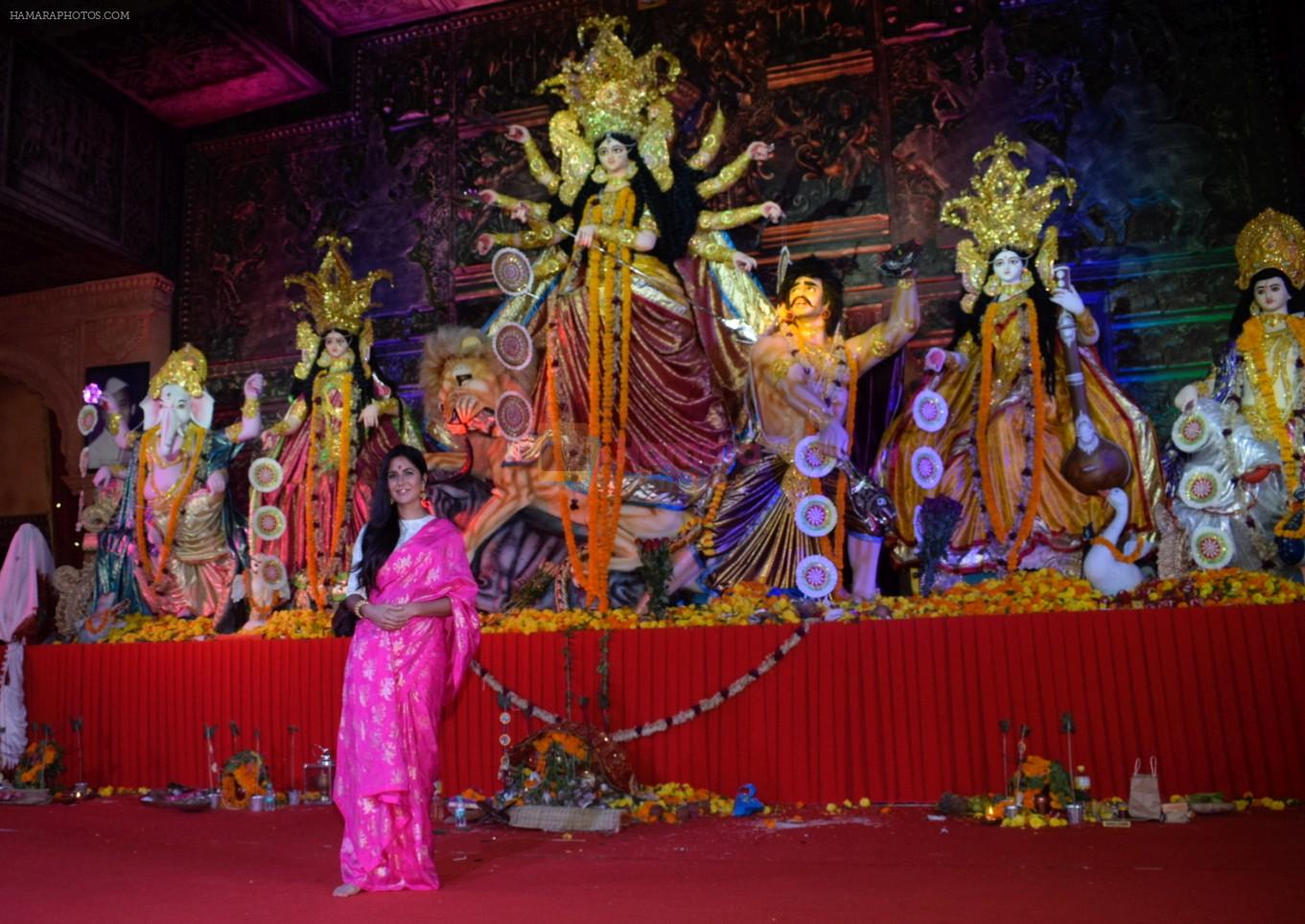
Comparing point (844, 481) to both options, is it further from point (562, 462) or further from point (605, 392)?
point (562, 462)

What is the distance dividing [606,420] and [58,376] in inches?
215

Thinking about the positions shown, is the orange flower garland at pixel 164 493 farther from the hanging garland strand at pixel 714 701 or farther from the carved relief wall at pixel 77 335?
the hanging garland strand at pixel 714 701

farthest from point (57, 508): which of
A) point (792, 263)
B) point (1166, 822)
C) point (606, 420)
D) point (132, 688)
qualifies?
point (1166, 822)

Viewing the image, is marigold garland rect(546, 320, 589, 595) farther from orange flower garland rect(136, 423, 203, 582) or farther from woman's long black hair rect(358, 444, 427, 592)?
woman's long black hair rect(358, 444, 427, 592)

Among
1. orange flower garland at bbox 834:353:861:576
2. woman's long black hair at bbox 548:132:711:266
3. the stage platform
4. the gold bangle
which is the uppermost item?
woman's long black hair at bbox 548:132:711:266

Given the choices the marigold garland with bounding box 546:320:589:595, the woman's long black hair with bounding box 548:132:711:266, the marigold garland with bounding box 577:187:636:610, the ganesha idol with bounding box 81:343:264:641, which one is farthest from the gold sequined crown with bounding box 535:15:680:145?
the ganesha idol with bounding box 81:343:264:641

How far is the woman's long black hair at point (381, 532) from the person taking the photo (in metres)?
3.88

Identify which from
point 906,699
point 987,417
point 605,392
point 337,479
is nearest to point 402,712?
point 906,699

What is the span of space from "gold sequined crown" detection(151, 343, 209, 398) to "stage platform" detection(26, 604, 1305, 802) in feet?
9.32

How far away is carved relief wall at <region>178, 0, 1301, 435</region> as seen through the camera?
786 cm

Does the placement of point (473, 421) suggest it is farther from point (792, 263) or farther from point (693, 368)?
point (792, 263)

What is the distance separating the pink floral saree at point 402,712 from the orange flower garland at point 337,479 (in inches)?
184

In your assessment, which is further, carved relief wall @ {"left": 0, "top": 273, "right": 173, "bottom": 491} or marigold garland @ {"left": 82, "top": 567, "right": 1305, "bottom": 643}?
carved relief wall @ {"left": 0, "top": 273, "right": 173, "bottom": 491}

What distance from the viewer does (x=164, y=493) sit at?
28.1ft
